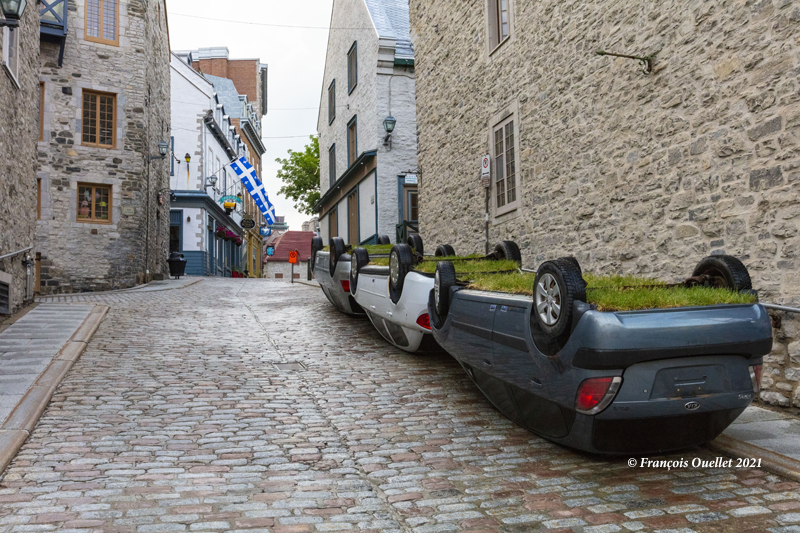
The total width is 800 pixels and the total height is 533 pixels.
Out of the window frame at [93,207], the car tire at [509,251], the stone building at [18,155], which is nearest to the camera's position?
the car tire at [509,251]

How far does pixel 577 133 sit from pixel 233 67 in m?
45.1

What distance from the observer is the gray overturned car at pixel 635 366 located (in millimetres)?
3732

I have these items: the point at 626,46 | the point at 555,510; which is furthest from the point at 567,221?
the point at 555,510

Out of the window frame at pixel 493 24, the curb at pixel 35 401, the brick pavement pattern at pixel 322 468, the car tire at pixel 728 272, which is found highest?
the window frame at pixel 493 24

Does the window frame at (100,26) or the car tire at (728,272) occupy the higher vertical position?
the window frame at (100,26)

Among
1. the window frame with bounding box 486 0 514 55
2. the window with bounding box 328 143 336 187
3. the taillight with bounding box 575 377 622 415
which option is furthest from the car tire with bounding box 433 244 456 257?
the window with bounding box 328 143 336 187

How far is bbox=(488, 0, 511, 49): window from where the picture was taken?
38.2ft

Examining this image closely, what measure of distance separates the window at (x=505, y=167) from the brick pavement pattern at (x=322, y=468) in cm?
480

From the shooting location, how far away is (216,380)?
6.60 m

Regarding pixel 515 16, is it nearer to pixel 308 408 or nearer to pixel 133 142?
pixel 308 408

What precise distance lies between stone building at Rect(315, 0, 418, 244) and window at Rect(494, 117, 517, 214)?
7612 mm

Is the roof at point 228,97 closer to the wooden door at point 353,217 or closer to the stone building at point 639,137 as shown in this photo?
the wooden door at point 353,217

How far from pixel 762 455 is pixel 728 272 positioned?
4.00 ft

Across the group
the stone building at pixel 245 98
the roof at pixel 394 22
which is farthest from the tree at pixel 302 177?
the roof at pixel 394 22
